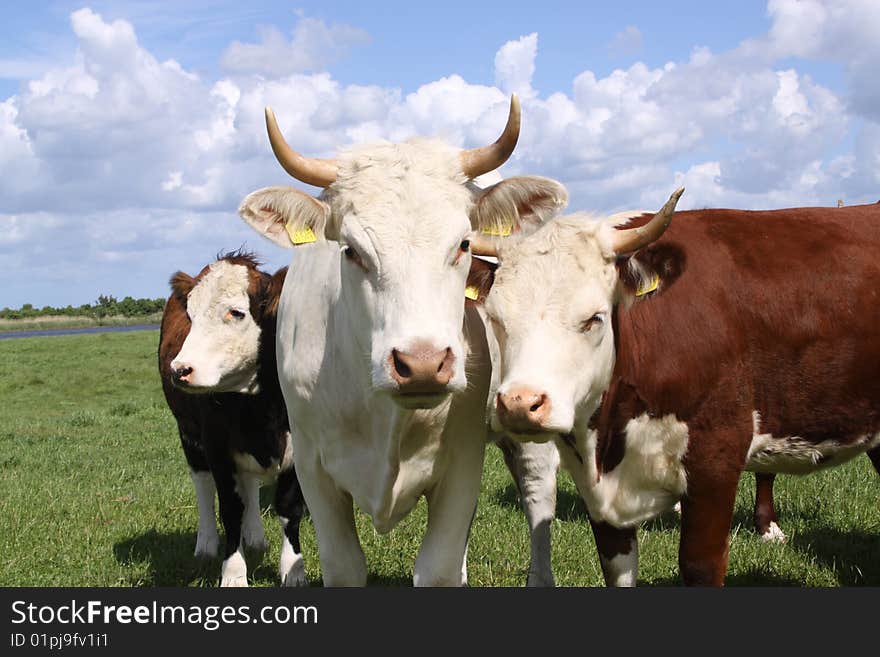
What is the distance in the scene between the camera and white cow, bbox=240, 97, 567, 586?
138 inches

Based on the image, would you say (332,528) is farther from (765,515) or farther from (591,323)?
(765,515)

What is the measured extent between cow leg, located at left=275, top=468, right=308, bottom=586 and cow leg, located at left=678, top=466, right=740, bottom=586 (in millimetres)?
2764

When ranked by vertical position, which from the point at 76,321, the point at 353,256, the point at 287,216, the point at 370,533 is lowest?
the point at 76,321

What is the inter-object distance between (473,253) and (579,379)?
805mm

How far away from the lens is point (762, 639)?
13.5 feet

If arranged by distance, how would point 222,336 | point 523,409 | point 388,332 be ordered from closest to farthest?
point 388,332
point 523,409
point 222,336

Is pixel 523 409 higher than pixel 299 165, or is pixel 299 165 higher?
pixel 299 165

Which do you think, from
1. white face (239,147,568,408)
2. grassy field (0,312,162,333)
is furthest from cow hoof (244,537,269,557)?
grassy field (0,312,162,333)

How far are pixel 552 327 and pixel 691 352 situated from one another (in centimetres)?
84

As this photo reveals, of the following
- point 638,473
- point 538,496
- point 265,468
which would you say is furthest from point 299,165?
point 265,468

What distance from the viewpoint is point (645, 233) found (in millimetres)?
4207

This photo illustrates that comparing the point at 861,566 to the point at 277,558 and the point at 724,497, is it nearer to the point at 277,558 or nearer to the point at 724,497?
the point at 724,497

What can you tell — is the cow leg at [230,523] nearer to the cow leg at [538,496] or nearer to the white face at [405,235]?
the cow leg at [538,496]

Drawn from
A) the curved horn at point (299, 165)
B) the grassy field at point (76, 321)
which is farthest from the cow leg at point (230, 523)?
the grassy field at point (76, 321)
